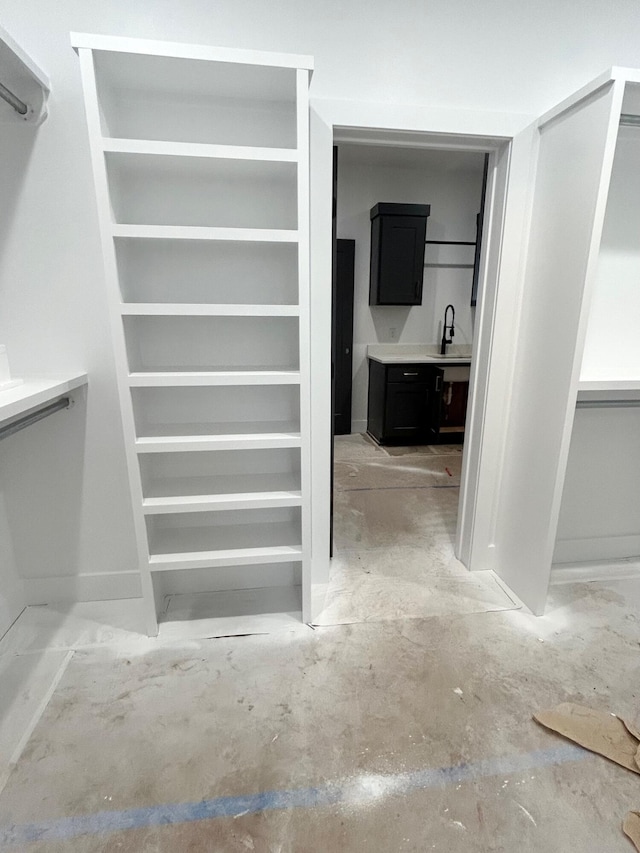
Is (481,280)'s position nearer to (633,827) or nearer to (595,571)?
(595,571)

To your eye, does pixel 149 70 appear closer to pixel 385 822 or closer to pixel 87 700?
pixel 87 700

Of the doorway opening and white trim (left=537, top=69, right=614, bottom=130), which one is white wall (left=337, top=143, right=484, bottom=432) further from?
white trim (left=537, top=69, right=614, bottom=130)

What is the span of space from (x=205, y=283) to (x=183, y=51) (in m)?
0.70

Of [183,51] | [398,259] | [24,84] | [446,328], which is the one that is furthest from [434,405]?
[24,84]

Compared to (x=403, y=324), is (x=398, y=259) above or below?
above

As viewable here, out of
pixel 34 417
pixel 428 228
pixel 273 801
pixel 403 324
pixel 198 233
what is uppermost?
pixel 428 228

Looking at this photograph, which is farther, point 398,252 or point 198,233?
point 398,252

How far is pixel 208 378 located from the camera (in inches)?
61.0

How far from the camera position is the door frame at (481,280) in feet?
5.52

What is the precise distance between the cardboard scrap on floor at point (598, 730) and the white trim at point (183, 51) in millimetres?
2273

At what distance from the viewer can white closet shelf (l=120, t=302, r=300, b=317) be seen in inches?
57.8

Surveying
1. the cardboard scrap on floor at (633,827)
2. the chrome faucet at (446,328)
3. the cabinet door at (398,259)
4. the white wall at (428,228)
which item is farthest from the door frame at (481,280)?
the chrome faucet at (446,328)

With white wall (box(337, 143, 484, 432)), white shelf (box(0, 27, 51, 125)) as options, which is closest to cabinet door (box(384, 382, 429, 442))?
white wall (box(337, 143, 484, 432))

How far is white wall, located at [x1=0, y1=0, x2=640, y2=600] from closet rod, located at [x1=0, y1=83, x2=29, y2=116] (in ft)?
0.22
